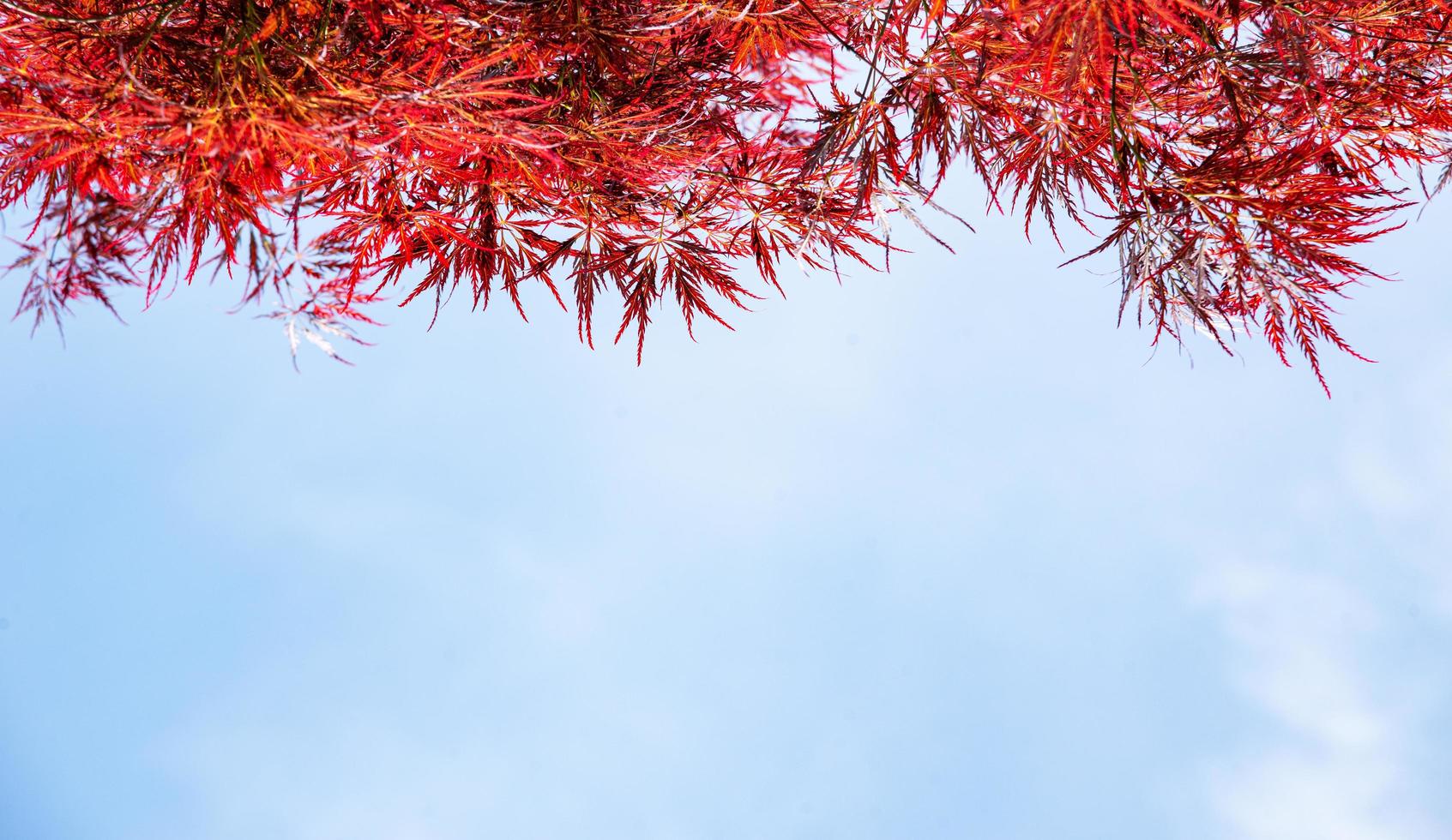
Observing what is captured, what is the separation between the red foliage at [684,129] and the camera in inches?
96.7

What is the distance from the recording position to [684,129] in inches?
136

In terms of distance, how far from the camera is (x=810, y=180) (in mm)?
3404

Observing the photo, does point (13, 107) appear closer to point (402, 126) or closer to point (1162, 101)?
point (402, 126)

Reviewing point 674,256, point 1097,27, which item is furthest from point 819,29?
point 1097,27

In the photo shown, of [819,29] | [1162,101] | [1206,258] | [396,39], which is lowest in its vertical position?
[1206,258]

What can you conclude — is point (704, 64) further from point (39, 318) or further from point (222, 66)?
point (39, 318)

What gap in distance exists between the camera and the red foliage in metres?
2.46

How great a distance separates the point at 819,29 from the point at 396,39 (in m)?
1.79

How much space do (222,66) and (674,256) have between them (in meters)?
1.91

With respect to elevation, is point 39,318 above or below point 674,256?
below

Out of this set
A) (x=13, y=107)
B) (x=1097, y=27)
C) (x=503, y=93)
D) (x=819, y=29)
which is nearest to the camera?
(x=1097, y=27)

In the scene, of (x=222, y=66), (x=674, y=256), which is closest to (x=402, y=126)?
(x=222, y=66)

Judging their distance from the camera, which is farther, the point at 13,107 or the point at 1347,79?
the point at 1347,79

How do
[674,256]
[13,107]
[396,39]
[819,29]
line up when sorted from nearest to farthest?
[13,107] < [396,39] < [819,29] < [674,256]
